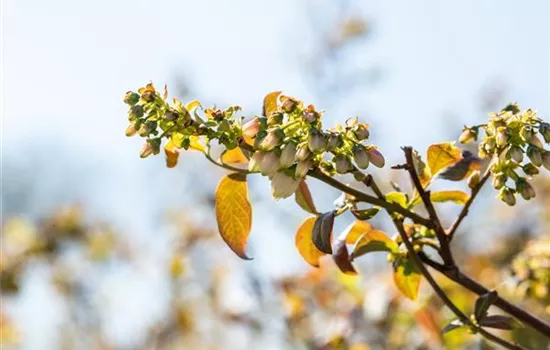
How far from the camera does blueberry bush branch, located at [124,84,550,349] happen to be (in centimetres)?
83

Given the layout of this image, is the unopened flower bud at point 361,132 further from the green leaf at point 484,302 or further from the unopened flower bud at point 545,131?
the green leaf at point 484,302

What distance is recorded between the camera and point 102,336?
157 inches

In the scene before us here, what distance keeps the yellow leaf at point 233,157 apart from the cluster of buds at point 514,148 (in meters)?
0.27

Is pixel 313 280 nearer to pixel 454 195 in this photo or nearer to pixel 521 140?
pixel 454 195

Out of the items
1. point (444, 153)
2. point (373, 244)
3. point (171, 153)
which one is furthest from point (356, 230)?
point (171, 153)

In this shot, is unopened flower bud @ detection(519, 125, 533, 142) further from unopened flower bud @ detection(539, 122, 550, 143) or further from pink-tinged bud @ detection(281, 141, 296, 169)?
pink-tinged bud @ detection(281, 141, 296, 169)

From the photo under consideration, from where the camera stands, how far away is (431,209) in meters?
0.93

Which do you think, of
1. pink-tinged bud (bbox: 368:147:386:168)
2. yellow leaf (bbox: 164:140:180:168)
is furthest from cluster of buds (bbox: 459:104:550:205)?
yellow leaf (bbox: 164:140:180:168)

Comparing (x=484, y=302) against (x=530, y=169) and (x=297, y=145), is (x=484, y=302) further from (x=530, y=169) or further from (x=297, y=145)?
(x=297, y=145)

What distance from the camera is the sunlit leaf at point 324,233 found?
2.98 feet

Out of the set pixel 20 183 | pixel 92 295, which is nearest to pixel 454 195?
pixel 92 295

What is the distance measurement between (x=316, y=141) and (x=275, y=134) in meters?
0.05

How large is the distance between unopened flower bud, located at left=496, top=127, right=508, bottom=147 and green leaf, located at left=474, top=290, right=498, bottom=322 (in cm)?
23

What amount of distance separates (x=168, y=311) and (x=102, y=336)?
1.09ft
